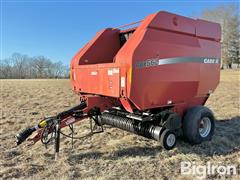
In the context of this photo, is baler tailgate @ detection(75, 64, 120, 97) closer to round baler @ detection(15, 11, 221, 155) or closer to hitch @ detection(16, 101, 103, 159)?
round baler @ detection(15, 11, 221, 155)

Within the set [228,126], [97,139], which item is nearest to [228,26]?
[228,126]

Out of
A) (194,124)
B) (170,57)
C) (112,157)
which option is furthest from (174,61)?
(112,157)

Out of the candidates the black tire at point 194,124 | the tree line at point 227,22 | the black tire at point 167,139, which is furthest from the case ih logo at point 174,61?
the tree line at point 227,22

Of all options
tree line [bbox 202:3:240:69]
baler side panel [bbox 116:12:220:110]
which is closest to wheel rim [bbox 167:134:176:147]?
baler side panel [bbox 116:12:220:110]

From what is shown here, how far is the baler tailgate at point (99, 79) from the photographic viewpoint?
12.3 ft

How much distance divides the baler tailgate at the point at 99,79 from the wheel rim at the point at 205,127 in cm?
203

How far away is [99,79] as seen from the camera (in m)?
4.16

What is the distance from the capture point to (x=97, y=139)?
4727 millimetres

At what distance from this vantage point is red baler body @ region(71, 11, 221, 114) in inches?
142

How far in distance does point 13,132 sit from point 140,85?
132 inches

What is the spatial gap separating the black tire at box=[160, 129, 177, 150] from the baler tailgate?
1041mm

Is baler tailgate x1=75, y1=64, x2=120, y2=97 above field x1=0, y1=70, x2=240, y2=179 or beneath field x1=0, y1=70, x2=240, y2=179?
above

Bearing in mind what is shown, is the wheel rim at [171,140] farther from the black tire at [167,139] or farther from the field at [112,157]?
the field at [112,157]

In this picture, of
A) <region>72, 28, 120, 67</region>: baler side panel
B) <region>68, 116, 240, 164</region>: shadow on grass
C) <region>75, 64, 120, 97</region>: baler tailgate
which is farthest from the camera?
<region>72, 28, 120, 67</region>: baler side panel
